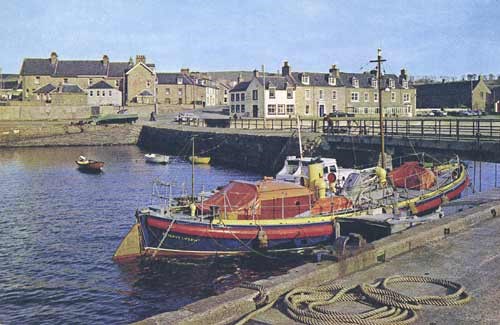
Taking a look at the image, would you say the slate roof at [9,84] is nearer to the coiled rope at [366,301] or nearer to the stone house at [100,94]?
the stone house at [100,94]

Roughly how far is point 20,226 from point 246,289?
22.6 meters

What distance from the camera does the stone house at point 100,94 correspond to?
349 feet

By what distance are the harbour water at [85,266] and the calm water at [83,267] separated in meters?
0.03

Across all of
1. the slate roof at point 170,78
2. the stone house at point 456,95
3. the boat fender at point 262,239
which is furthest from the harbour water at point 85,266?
the slate roof at point 170,78

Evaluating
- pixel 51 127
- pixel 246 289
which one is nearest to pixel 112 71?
pixel 51 127

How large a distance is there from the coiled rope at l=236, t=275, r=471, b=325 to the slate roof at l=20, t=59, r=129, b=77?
355 ft

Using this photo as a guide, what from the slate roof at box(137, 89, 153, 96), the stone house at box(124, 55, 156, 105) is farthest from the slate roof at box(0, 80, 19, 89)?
the slate roof at box(137, 89, 153, 96)

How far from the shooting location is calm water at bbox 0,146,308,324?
17406 millimetres

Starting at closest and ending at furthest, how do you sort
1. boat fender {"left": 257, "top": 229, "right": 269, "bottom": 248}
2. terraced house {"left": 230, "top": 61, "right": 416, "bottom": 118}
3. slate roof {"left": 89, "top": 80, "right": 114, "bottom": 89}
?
1. boat fender {"left": 257, "top": 229, "right": 269, "bottom": 248}
2. terraced house {"left": 230, "top": 61, "right": 416, "bottom": 118}
3. slate roof {"left": 89, "top": 80, "right": 114, "bottom": 89}

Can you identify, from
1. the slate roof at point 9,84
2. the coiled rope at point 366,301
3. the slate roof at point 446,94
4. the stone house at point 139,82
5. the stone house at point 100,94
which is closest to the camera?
the coiled rope at point 366,301

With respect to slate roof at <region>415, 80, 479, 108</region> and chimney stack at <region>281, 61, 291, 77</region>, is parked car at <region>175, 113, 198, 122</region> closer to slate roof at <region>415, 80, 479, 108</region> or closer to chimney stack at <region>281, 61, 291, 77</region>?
chimney stack at <region>281, 61, 291, 77</region>

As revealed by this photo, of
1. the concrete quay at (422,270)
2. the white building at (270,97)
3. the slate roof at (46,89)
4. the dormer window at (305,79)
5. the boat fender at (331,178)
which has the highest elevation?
the slate roof at (46,89)

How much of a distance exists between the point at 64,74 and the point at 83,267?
97.9 meters

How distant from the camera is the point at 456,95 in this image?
104000 millimetres
